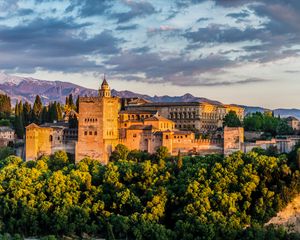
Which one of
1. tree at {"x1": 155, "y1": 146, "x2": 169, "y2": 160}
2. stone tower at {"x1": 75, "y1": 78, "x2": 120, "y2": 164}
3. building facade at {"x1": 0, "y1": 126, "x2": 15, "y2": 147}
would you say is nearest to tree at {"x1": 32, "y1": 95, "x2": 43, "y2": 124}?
building facade at {"x1": 0, "y1": 126, "x2": 15, "y2": 147}

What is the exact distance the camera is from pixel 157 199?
2942cm

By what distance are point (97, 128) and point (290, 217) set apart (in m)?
13.5

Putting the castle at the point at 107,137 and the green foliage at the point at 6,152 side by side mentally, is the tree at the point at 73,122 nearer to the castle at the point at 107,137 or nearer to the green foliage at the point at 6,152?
the castle at the point at 107,137

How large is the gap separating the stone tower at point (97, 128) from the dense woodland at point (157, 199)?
397 cm

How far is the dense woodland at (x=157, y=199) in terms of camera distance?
2759 centimetres

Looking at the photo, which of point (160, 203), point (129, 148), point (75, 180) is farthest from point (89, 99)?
point (160, 203)

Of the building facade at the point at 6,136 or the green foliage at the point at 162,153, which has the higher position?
the building facade at the point at 6,136

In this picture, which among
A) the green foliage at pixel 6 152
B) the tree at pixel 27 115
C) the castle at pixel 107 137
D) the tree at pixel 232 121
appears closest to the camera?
the castle at pixel 107 137

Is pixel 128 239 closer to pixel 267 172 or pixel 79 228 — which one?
pixel 79 228

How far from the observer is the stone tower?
123 ft

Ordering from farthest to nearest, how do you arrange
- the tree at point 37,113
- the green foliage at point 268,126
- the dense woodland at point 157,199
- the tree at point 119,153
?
the tree at point 37,113 < the green foliage at point 268,126 < the tree at point 119,153 < the dense woodland at point 157,199

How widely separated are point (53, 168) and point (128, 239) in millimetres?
9438

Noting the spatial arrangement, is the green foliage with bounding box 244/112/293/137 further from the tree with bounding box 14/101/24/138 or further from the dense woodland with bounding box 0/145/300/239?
the tree with bounding box 14/101/24/138

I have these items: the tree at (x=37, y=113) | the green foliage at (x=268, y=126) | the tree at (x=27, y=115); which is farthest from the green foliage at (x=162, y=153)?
the tree at (x=27, y=115)
